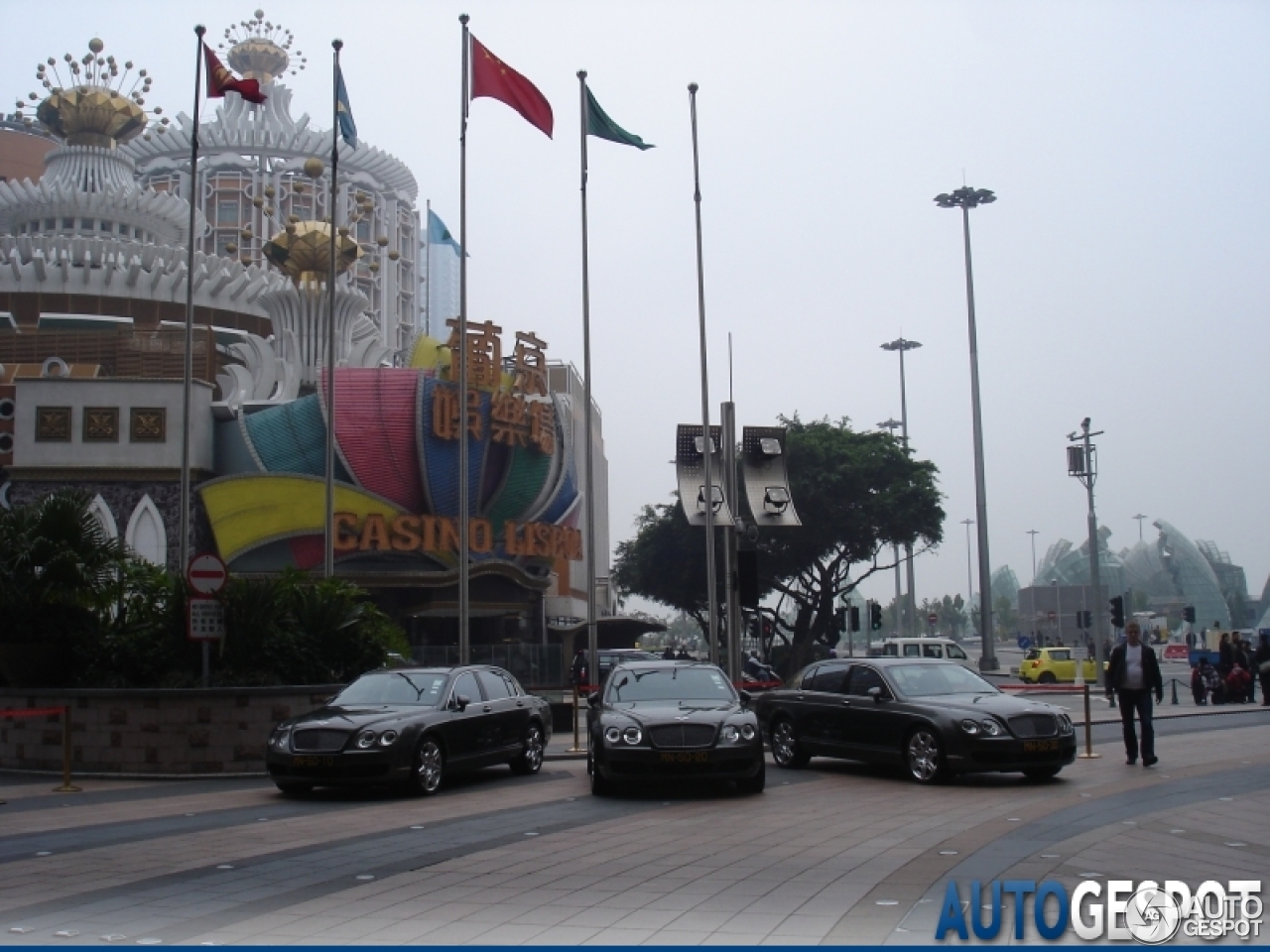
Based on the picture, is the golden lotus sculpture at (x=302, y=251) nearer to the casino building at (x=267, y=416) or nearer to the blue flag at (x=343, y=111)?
the casino building at (x=267, y=416)

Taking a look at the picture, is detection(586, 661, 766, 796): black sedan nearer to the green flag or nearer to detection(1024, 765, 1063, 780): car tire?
detection(1024, 765, 1063, 780): car tire

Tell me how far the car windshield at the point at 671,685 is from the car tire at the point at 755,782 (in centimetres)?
101

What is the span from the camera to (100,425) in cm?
4688

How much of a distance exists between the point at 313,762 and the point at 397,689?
1.72 metres

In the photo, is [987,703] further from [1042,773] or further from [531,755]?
[531,755]

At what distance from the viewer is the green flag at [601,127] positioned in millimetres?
26000

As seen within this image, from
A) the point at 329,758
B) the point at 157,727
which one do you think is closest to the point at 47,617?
the point at 157,727

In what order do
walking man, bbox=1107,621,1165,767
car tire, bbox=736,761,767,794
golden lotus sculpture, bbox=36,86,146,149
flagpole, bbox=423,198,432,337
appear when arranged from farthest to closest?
flagpole, bbox=423,198,432,337
golden lotus sculpture, bbox=36,86,146,149
walking man, bbox=1107,621,1165,767
car tire, bbox=736,761,767,794

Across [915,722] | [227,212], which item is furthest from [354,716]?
[227,212]

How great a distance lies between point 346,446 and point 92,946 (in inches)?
1654

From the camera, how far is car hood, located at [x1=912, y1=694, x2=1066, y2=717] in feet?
47.9

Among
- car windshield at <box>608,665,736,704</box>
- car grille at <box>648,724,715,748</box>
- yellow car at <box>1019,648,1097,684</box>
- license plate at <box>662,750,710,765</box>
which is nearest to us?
license plate at <box>662,750,710,765</box>

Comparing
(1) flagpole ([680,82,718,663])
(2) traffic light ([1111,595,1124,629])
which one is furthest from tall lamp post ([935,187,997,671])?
(1) flagpole ([680,82,718,663])

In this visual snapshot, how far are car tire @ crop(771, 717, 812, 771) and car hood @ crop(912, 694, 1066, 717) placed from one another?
90.2 inches
